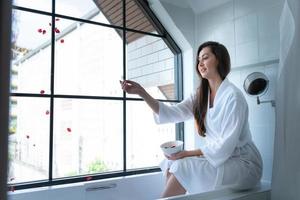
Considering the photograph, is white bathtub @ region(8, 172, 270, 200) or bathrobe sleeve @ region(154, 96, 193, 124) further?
bathrobe sleeve @ region(154, 96, 193, 124)

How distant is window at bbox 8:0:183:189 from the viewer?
2012 mm

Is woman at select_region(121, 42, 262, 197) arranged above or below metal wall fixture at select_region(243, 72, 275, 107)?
below

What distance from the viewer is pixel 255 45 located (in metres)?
2.22

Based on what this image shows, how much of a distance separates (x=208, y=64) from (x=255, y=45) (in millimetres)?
508

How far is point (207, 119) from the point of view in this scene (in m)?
1.96

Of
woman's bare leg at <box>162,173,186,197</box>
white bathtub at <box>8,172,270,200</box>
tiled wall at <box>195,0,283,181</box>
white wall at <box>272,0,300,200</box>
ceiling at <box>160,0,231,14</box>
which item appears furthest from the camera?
ceiling at <box>160,0,231,14</box>

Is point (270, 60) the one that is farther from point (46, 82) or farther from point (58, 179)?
point (58, 179)

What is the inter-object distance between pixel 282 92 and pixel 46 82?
5.28ft

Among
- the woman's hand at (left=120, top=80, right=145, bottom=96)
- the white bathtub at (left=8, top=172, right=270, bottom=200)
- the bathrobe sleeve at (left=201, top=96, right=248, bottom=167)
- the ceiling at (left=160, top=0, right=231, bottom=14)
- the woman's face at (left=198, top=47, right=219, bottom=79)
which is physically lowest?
the white bathtub at (left=8, top=172, right=270, bottom=200)

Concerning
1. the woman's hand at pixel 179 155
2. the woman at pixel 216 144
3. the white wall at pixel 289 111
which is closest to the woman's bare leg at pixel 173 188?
the woman at pixel 216 144

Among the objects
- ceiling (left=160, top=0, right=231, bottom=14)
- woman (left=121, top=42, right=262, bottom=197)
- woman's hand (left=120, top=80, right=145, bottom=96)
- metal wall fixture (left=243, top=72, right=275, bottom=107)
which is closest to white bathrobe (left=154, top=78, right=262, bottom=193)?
woman (left=121, top=42, right=262, bottom=197)

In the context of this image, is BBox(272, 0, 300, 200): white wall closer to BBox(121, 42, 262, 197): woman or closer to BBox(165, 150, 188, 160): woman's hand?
BBox(121, 42, 262, 197): woman

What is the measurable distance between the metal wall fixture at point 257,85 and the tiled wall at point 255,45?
0.07 metres

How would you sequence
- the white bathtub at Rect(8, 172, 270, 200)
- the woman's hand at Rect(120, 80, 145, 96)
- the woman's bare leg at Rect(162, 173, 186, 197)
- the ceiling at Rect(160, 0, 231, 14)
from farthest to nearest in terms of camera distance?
the ceiling at Rect(160, 0, 231, 14) < the woman's hand at Rect(120, 80, 145, 96) < the woman's bare leg at Rect(162, 173, 186, 197) < the white bathtub at Rect(8, 172, 270, 200)
